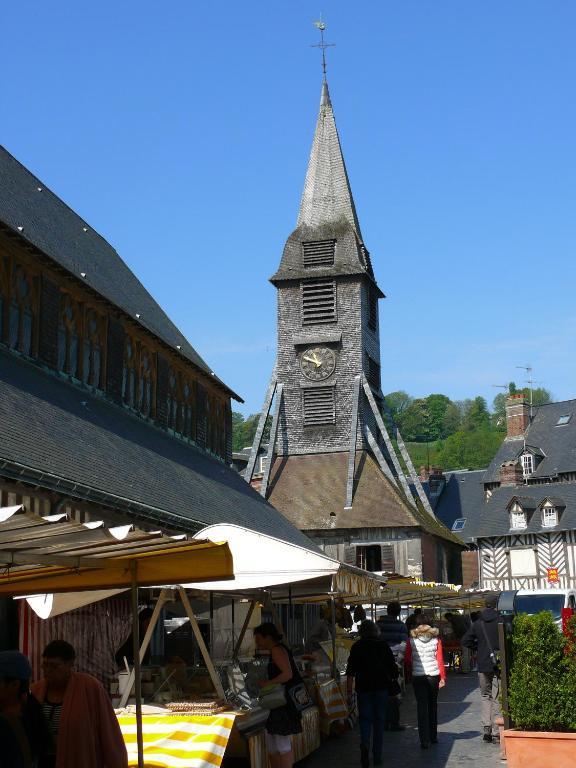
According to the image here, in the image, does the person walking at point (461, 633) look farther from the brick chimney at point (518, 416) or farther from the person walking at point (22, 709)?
the brick chimney at point (518, 416)

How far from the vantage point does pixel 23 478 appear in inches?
492

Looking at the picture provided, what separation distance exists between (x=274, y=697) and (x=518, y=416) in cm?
5019

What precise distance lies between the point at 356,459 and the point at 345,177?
13129 mm

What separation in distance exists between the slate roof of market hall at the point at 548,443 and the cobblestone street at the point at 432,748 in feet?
123

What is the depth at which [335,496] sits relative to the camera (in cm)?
4256

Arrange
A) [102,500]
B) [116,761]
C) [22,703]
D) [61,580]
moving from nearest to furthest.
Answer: [22,703], [116,761], [61,580], [102,500]

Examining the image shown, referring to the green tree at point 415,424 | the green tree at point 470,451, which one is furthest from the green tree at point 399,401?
the green tree at point 470,451

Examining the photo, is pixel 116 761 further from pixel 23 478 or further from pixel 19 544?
pixel 23 478

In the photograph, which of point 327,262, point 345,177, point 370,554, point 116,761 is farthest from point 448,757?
point 345,177

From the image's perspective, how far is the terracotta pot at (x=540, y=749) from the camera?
940cm

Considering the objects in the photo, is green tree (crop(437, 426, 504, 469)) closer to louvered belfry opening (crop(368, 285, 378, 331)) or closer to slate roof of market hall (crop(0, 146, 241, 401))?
louvered belfry opening (crop(368, 285, 378, 331))

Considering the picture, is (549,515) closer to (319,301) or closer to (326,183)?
(319,301)

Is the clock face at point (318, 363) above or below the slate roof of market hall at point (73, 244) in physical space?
above

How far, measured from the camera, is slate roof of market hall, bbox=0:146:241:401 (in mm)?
20422
